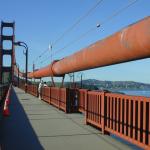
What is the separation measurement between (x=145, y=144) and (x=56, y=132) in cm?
423

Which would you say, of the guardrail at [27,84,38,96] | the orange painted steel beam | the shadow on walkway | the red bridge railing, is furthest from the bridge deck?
the guardrail at [27,84,38,96]

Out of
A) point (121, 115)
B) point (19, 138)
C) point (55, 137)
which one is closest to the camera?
point (121, 115)

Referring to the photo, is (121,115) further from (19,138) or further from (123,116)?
(19,138)

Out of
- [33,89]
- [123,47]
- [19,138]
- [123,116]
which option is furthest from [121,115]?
[33,89]

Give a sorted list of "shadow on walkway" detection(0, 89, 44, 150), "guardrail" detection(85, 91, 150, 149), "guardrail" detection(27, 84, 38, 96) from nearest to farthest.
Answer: "guardrail" detection(85, 91, 150, 149)
"shadow on walkway" detection(0, 89, 44, 150)
"guardrail" detection(27, 84, 38, 96)

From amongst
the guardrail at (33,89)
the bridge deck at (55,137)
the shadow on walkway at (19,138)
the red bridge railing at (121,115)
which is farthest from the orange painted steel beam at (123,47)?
the guardrail at (33,89)

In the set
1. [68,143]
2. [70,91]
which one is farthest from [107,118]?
[70,91]

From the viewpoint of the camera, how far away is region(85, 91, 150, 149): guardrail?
28.9ft

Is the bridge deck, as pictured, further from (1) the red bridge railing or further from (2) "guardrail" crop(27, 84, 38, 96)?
(2) "guardrail" crop(27, 84, 38, 96)

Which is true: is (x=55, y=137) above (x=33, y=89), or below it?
below

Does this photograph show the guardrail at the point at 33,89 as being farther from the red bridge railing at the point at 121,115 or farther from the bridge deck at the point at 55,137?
the red bridge railing at the point at 121,115

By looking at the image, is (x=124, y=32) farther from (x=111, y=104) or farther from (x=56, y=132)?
(x=56, y=132)

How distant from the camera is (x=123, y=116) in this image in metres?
10.1

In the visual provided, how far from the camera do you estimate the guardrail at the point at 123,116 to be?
882cm
